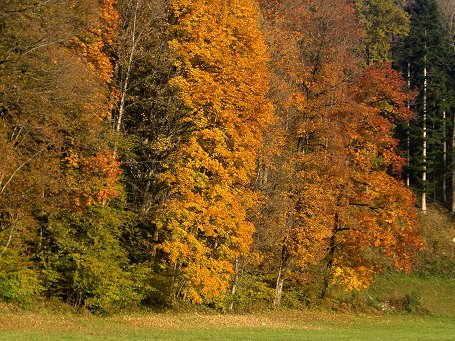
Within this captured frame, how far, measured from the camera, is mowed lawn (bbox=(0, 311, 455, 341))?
19.3 m

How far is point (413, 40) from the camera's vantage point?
58.0 meters

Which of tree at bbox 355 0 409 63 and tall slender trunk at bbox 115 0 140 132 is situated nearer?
tall slender trunk at bbox 115 0 140 132

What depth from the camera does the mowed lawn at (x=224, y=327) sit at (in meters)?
19.3

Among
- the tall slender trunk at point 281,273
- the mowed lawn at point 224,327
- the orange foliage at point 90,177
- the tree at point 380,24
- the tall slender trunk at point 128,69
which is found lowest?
the mowed lawn at point 224,327

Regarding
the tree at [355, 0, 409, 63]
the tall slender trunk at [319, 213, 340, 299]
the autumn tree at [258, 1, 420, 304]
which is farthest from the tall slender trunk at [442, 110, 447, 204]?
the tall slender trunk at [319, 213, 340, 299]

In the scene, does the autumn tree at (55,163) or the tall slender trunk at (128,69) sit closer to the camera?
the autumn tree at (55,163)

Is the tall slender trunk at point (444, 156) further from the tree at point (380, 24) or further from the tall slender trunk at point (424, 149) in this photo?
the tree at point (380, 24)

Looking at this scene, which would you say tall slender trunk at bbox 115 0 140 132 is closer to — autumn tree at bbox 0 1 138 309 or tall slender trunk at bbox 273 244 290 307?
autumn tree at bbox 0 1 138 309

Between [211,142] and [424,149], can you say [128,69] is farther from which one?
[424,149]

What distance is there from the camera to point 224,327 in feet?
83.2

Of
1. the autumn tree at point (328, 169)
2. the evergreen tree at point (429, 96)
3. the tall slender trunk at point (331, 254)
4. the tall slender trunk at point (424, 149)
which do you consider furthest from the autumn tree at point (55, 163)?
the evergreen tree at point (429, 96)

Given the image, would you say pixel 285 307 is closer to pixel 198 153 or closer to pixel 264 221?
pixel 264 221

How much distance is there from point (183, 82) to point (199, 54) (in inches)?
61.2

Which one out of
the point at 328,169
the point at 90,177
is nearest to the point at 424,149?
the point at 328,169
